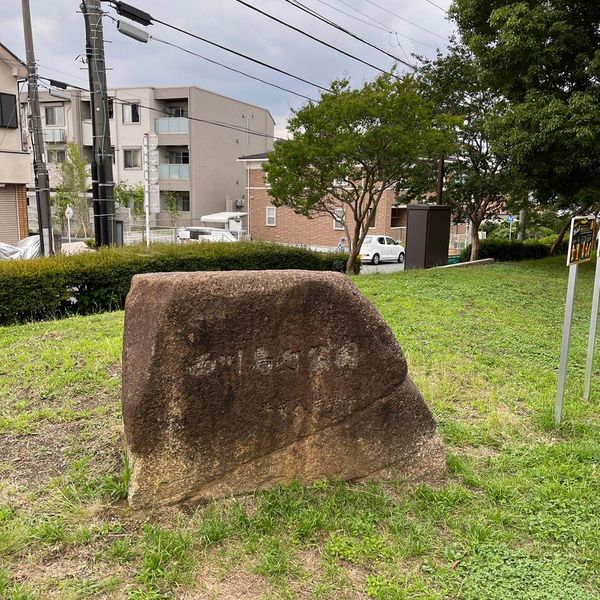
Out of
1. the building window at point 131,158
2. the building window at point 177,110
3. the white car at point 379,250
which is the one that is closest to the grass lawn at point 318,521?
the white car at point 379,250

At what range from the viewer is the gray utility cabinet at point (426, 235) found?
14422 mm

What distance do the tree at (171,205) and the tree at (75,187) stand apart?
431 cm

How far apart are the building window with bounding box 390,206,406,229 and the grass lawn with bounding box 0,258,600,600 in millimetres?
25730

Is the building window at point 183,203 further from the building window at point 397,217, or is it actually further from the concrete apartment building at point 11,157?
the concrete apartment building at point 11,157

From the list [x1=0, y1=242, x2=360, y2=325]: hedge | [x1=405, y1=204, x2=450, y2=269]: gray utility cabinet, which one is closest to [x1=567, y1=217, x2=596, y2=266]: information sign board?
[x1=0, y1=242, x2=360, y2=325]: hedge

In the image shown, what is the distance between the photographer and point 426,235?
1441 cm

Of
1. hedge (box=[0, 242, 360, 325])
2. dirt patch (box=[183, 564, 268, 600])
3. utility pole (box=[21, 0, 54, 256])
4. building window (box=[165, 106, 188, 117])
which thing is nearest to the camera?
dirt patch (box=[183, 564, 268, 600])

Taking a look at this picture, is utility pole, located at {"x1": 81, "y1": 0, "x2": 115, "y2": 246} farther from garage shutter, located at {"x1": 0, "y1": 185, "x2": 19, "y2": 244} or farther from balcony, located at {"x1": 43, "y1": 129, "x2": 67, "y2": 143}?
balcony, located at {"x1": 43, "y1": 129, "x2": 67, "y2": 143}

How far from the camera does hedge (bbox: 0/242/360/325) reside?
285 inches

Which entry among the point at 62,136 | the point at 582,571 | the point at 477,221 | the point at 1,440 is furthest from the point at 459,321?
the point at 62,136

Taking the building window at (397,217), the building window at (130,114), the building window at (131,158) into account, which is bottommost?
the building window at (397,217)

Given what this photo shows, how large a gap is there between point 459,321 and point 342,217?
7860 mm

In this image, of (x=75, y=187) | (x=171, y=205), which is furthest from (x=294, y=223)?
(x=75, y=187)

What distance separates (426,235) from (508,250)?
18.6 feet
